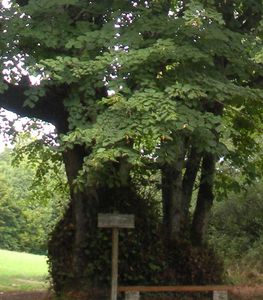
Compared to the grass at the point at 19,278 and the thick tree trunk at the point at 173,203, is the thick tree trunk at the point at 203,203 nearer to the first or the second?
the thick tree trunk at the point at 173,203

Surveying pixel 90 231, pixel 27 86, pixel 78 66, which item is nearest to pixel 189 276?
pixel 90 231

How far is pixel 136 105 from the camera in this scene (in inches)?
349

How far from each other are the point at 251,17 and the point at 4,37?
5.26 metres

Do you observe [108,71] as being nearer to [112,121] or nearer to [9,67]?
[112,121]

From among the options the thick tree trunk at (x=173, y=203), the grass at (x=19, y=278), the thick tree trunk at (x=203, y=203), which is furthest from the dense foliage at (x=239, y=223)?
the thick tree trunk at (x=173, y=203)

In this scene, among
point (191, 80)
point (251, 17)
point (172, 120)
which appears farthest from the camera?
point (251, 17)

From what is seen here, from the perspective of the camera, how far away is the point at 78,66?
31.9 feet

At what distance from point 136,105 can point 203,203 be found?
6967 millimetres

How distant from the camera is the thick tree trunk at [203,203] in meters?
14.9

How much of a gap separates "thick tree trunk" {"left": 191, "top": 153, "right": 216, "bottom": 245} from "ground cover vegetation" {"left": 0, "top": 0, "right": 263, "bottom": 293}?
25 mm

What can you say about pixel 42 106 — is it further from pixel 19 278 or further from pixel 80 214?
pixel 19 278

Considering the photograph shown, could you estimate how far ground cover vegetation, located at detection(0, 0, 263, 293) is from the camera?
927 cm

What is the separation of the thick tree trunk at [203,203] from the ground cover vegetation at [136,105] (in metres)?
0.03

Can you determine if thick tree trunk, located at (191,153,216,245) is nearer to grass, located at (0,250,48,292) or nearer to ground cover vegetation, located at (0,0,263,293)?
ground cover vegetation, located at (0,0,263,293)
